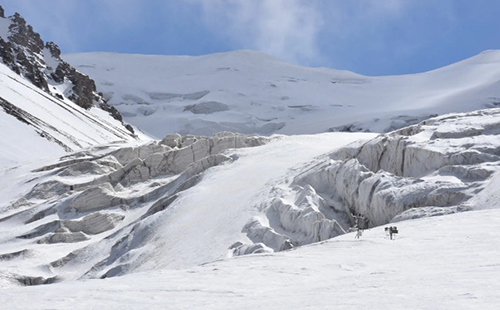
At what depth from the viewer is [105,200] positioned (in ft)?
148

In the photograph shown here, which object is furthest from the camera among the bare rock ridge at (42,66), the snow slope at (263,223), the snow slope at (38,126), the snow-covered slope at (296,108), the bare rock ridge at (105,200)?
the snow-covered slope at (296,108)

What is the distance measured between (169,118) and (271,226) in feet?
469

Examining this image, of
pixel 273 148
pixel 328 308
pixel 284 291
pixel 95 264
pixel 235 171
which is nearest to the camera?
pixel 328 308

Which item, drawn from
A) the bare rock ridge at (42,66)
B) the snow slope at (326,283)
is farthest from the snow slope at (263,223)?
the bare rock ridge at (42,66)

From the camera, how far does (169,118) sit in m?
170

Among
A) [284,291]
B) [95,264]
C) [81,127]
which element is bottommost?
[95,264]

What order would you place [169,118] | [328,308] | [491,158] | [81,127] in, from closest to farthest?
[328,308] → [491,158] → [81,127] → [169,118]

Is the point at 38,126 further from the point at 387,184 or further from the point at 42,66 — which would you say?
the point at 387,184

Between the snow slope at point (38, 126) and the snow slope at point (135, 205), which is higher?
the snow slope at point (38, 126)

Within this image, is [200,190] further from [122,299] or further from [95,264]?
[122,299]

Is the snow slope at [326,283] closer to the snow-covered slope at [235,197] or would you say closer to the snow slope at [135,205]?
the snow-covered slope at [235,197]

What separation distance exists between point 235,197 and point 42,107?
6858 cm

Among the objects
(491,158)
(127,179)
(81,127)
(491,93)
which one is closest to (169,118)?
(81,127)

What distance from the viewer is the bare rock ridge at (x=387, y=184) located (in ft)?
84.5
